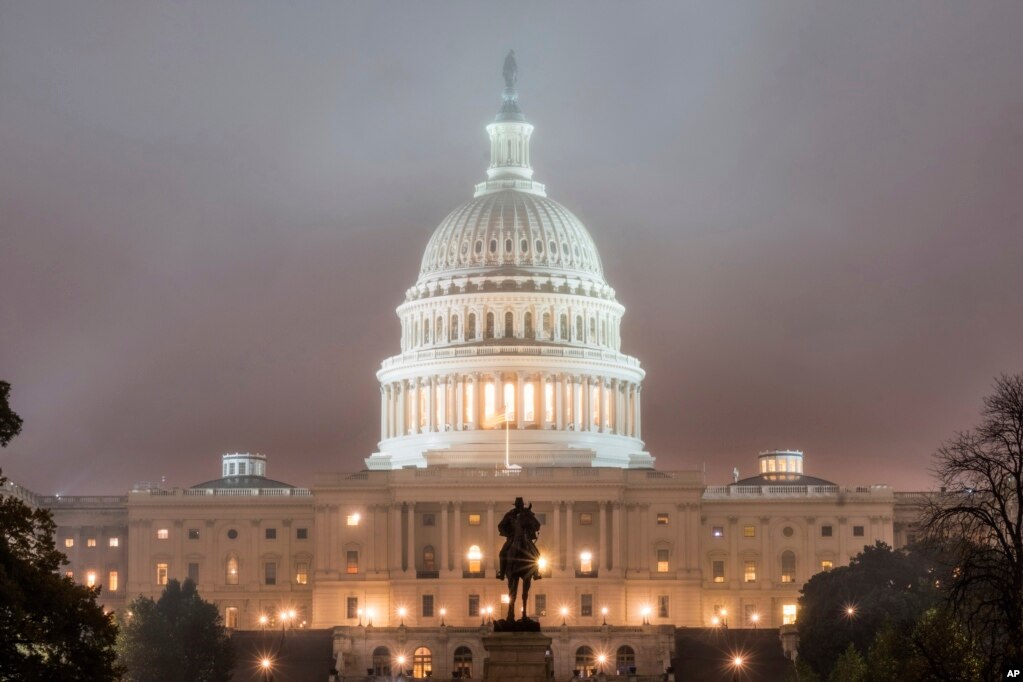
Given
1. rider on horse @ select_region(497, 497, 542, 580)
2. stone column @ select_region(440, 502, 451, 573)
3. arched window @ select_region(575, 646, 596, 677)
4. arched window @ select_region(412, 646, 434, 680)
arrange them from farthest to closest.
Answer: stone column @ select_region(440, 502, 451, 573) → arched window @ select_region(412, 646, 434, 680) → arched window @ select_region(575, 646, 596, 677) → rider on horse @ select_region(497, 497, 542, 580)

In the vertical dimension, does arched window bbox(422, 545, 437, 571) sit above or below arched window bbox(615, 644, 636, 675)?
above

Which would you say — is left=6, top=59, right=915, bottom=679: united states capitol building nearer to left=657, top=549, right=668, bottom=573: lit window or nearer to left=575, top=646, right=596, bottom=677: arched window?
left=657, top=549, right=668, bottom=573: lit window

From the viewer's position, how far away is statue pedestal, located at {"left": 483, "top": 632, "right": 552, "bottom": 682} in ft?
254

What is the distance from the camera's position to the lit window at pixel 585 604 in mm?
177750

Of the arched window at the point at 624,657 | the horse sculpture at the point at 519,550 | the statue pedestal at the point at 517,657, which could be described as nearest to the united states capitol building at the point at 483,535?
the arched window at the point at 624,657

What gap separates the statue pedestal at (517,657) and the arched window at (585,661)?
8281 cm

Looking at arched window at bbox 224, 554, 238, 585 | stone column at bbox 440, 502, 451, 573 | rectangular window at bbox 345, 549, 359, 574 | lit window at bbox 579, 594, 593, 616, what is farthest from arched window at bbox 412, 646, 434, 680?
arched window at bbox 224, 554, 238, 585

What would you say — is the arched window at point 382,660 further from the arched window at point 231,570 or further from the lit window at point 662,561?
the arched window at point 231,570

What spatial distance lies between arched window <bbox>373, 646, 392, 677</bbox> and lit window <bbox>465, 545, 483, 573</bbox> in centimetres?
1889

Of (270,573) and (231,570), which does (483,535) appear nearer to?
(270,573)

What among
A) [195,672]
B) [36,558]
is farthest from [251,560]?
[36,558]

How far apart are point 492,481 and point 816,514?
23.9 metres

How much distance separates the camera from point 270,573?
191375mm

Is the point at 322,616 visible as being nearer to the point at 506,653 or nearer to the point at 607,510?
the point at 607,510
